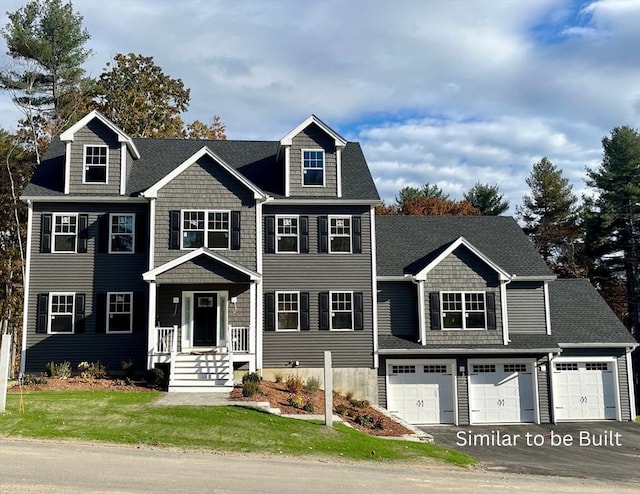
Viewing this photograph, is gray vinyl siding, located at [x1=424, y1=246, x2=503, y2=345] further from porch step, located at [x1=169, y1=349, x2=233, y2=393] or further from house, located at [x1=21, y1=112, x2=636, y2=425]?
porch step, located at [x1=169, y1=349, x2=233, y2=393]

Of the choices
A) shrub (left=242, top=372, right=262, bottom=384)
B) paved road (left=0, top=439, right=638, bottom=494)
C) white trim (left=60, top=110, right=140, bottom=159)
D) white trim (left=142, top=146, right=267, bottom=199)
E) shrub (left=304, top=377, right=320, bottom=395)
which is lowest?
paved road (left=0, top=439, right=638, bottom=494)

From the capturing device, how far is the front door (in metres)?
22.9

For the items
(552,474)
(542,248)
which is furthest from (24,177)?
(542,248)

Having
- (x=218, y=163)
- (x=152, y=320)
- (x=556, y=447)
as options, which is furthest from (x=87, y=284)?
A: (x=556, y=447)

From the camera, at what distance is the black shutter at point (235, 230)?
22.9 m

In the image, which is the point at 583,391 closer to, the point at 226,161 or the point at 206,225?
the point at 206,225

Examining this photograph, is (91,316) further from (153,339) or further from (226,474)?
(226,474)

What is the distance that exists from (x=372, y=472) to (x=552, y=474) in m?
4.86

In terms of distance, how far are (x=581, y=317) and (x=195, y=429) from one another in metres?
17.8

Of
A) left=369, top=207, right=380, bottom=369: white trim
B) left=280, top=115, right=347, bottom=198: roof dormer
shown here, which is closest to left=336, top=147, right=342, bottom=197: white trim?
left=280, top=115, right=347, bottom=198: roof dormer

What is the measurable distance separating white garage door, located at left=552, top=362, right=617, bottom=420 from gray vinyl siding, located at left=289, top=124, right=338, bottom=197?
11.4 meters

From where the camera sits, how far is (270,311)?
76.4ft

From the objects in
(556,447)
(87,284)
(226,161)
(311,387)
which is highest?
(226,161)

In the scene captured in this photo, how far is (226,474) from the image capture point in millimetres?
11352
